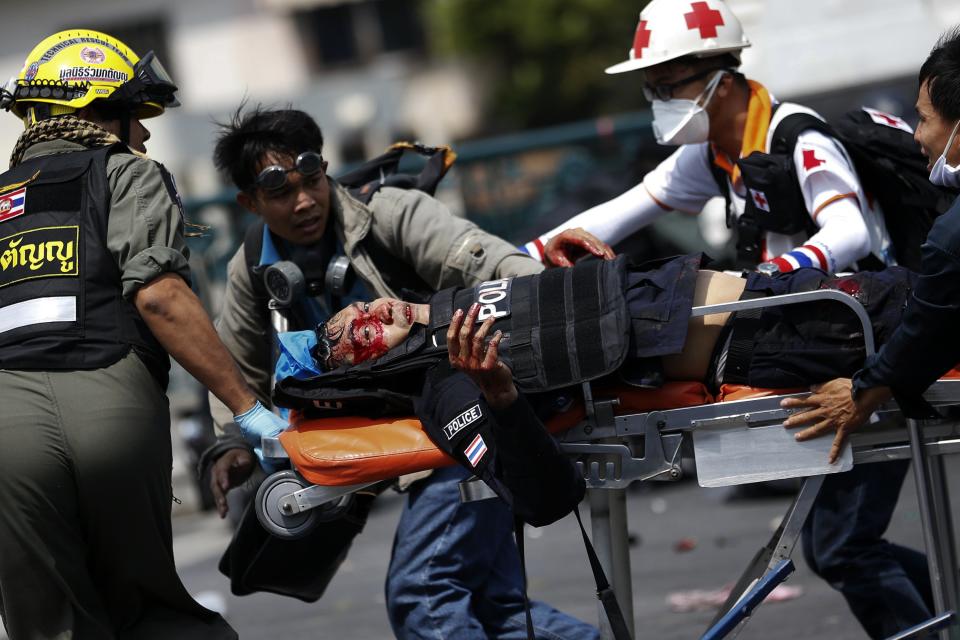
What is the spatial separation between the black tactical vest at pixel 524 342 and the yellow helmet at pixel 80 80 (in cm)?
96

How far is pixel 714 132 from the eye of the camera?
4219 mm

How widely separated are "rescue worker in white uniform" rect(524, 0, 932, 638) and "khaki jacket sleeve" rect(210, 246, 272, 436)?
933 mm

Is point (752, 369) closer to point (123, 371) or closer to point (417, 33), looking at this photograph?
point (123, 371)

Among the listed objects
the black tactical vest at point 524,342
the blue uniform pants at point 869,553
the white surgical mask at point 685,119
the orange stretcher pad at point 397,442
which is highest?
the white surgical mask at point 685,119

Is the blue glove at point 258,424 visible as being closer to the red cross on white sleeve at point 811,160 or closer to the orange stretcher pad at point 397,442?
the orange stretcher pad at point 397,442

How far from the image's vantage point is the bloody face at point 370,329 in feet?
12.2

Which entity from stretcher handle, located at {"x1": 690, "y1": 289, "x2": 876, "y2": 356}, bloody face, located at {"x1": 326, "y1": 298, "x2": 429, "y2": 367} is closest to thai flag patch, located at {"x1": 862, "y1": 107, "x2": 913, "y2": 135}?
stretcher handle, located at {"x1": 690, "y1": 289, "x2": 876, "y2": 356}

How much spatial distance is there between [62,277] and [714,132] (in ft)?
6.89

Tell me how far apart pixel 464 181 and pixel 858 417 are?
25.3 ft

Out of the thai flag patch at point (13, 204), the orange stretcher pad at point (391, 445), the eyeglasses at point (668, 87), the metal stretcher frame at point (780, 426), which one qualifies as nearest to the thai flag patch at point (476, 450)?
the orange stretcher pad at point (391, 445)

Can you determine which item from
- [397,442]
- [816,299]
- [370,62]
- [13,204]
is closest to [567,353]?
Answer: [397,442]

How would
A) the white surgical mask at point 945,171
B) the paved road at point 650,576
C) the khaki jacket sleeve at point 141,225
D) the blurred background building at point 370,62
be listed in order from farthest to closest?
the blurred background building at point 370,62 → the paved road at point 650,576 → the khaki jacket sleeve at point 141,225 → the white surgical mask at point 945,171

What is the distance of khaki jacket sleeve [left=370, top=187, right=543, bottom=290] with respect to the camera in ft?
12.8

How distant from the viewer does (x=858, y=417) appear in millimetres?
3139
